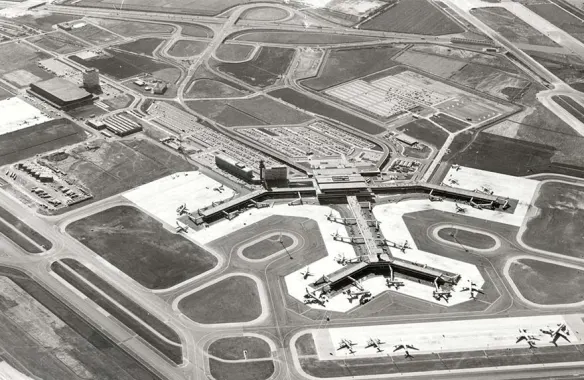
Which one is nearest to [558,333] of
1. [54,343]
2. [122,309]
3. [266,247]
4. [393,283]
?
[393,283]

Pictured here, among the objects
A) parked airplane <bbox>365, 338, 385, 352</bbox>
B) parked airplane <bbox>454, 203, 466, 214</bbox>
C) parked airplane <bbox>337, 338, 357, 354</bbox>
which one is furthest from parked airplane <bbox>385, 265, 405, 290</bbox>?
parked airplane <bbox>454, 203, 466, 214</bbox>

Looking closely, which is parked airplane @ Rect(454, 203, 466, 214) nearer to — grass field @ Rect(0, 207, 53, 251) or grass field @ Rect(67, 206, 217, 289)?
grass field @ Rect(67, 206, 217, 289)

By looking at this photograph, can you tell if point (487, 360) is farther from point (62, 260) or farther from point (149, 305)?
point (62, 260)

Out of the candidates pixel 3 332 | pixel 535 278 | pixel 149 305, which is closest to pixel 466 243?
pixel 535 278

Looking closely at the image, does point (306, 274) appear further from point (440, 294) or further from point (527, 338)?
point (527, 338)

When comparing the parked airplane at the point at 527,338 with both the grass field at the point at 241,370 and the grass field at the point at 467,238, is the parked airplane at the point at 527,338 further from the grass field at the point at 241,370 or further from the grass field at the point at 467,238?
the grass field at the point at 241,370

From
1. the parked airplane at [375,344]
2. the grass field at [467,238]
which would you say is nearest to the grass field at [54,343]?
the parked airplane at [375,344]
